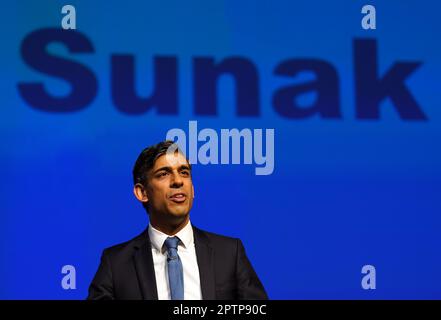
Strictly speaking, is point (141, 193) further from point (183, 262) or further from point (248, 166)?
point (248, 166)

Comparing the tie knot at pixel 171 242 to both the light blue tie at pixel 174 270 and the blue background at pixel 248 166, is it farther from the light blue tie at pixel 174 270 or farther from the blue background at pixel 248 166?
the blue background at pixel 248 166

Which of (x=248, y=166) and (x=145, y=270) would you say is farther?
(x=248, y=166)

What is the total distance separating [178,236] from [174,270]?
99 millimetres

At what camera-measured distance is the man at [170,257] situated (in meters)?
1.93

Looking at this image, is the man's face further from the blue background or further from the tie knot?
Result: the blue background

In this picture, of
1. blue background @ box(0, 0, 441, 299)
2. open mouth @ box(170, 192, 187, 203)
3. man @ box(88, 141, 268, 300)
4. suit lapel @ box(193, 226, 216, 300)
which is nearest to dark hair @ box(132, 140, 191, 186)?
man @ box(88, 141, 268, 300)

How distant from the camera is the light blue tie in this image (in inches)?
76.4

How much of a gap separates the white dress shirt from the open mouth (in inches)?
2.9

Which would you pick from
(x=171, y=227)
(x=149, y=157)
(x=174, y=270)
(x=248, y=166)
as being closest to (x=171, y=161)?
(x=149, y=157)

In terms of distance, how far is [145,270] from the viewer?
1.95 meters

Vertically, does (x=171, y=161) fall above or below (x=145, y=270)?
above

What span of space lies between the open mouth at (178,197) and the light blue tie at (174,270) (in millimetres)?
103

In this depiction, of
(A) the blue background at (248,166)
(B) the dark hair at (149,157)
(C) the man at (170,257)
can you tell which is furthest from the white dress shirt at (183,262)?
(A) the blue background at (248,166)
